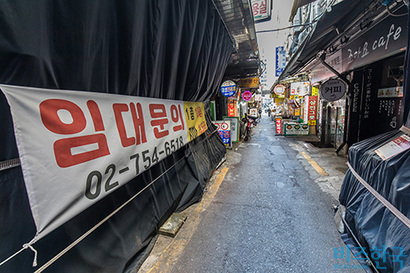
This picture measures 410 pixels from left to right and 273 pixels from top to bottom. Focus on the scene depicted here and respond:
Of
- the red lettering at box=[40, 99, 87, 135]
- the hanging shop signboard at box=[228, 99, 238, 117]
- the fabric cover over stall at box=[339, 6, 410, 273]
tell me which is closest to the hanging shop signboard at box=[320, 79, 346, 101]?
the fabric cover over stall at box=[339, 6, 410, 273]

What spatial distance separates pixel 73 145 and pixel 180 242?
1.82 metres

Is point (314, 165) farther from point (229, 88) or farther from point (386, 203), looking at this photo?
point (229, 88)

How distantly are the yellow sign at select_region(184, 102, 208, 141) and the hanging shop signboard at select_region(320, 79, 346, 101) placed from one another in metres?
4.30

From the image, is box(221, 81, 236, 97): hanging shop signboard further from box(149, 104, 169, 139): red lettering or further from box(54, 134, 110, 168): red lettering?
box(54, 134, 110, 168): red lettering

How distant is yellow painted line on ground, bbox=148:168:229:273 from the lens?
1.98 m

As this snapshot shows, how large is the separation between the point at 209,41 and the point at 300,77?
36.2 ft

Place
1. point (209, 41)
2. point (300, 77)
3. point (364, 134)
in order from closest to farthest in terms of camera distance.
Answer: point (209, 41), point (364, 134), point (300, 77)

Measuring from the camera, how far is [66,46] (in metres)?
1.29

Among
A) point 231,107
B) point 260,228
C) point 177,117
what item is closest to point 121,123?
point 177,117

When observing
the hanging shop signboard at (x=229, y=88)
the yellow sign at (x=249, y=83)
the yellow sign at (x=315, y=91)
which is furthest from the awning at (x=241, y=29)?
the yellow sign at (x=315, y=91)

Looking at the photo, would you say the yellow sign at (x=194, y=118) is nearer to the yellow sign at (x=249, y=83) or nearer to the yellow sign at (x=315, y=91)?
the yellow sign at (x=249, y=83)

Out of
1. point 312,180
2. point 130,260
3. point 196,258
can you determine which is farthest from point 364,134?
point 130,260

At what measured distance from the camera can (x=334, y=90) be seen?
216 inches

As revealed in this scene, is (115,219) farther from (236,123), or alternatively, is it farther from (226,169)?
(236,123)
